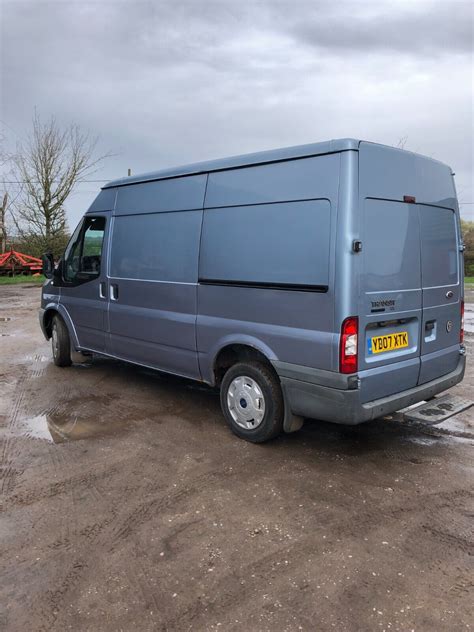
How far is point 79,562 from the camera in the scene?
272 cm

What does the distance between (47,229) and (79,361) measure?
834 inches

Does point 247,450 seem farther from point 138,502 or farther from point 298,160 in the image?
point 298,160

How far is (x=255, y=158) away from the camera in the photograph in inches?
162

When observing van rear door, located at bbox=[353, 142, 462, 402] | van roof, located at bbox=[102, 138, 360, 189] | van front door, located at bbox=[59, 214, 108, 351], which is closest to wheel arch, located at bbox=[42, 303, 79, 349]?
van front door, located at bbox=[59, 214, 108, 351]

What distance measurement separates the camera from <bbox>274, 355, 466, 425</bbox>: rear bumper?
359cm

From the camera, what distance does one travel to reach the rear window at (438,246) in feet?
13.5

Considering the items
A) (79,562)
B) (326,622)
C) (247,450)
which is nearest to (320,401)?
(247,450)

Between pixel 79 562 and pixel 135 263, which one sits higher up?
pixel 135 263

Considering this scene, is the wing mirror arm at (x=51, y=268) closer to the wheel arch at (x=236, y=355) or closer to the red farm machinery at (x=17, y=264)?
the wheel arch at (x=236, y=355)

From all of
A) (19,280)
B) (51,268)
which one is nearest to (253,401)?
(51,268)

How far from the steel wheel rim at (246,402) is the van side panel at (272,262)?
339 millimetres

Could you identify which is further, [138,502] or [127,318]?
[127,318]

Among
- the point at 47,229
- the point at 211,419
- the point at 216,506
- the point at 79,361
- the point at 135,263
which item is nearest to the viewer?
the point at 216,506

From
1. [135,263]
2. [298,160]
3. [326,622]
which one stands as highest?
[298,160]
